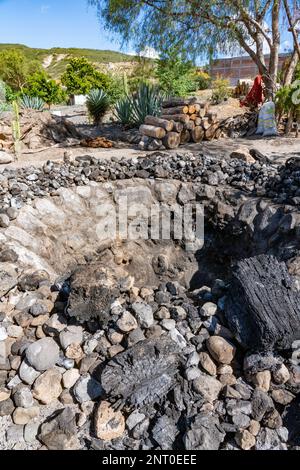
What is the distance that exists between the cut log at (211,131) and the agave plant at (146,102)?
150 cm

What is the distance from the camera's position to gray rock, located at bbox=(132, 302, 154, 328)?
2.37 m

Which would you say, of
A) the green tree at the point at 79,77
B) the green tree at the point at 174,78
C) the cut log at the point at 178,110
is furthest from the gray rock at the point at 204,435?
the green tree at the point at 79,77

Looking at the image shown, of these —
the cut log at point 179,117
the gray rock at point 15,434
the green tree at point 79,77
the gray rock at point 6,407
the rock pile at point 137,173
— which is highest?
the green tree at point 79,77

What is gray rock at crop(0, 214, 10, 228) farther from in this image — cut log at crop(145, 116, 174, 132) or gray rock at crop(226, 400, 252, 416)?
cut log at crop(145, 116, 174, 132)

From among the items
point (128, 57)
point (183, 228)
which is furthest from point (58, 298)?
point (128, 57)

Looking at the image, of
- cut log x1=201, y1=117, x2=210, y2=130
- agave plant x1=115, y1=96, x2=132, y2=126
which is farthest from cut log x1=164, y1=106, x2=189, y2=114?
agave plant x1=115, y1=96, x2=132, y2=126

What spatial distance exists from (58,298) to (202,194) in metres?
2.68

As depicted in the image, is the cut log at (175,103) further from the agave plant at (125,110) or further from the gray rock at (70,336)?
the gray rock at (70,336)

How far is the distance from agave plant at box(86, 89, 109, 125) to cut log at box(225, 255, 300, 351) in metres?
8.18

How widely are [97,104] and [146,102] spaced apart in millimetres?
1866

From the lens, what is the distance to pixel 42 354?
Answer: 7.32ft

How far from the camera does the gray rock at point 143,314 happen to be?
93.2 inches

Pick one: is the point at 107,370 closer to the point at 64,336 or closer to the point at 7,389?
the point at 64,336

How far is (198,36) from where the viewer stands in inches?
359
